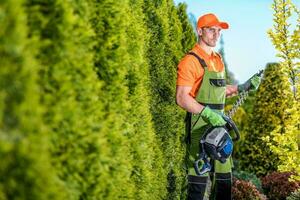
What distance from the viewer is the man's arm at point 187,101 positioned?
21.1 feet

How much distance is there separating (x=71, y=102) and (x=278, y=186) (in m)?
9.16

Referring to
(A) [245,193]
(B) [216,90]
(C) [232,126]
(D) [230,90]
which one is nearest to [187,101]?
(B) [216,90]

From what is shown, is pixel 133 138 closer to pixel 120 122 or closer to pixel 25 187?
pixel 120 122

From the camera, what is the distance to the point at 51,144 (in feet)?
11.1

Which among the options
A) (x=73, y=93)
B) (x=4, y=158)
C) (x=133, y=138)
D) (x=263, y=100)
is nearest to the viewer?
(x=4, y=158)

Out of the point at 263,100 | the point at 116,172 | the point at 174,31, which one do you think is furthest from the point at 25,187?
the point at 263,100

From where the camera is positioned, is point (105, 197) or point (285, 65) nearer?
point (105, 197)

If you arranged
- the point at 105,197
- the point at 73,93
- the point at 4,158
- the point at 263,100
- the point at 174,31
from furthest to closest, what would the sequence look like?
1. the point at 263,100
2. the point at 174,31
3. the point at 105,197
4. the point at 73,93
5. the point at 4,158

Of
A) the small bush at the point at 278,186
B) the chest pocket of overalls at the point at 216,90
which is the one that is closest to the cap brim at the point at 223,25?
the chest pocket of overalls at the point at 216,90

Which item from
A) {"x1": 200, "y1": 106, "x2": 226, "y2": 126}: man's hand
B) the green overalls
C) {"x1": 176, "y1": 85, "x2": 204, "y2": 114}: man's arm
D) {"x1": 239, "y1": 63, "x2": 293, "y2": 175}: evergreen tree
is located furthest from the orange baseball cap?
{"x1": 239, "y1": 63, "x2": 293, "y2": 175}: evergreen tree

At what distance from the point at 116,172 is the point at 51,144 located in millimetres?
1165

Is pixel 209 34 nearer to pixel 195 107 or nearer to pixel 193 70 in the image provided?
pixel 193 70

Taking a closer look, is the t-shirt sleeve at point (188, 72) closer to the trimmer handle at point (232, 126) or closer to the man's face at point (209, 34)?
the man's face at point (209, 34)

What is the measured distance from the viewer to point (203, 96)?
6.64m
